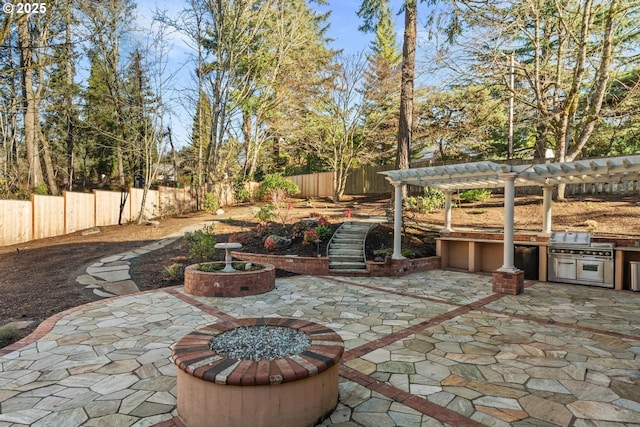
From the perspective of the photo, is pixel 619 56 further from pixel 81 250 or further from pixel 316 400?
pixel 81 250

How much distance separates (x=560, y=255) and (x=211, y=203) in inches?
442

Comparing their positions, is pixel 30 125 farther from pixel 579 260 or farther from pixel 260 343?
pixel 579 260

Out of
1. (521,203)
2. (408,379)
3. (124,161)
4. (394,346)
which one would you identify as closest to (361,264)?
(394,346)

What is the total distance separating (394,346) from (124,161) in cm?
1684

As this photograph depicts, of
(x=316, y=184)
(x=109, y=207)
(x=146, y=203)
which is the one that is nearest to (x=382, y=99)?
(x=316, y=184)

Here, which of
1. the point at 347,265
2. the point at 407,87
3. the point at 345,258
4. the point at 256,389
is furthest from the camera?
the point at 407,87

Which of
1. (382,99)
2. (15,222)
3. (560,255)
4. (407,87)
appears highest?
(382,99)

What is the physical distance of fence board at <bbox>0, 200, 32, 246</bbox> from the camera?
8828mm

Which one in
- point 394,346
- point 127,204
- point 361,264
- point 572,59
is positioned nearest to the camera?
point 394,346

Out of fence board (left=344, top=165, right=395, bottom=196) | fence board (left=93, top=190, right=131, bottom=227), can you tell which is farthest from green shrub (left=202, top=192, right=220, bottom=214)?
fence board (left=344, top=165, right=395, bottom=196)

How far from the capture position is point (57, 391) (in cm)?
275

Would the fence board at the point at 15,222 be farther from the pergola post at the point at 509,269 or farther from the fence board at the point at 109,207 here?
the pergola post at the point at 509,269

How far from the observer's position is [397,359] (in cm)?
342

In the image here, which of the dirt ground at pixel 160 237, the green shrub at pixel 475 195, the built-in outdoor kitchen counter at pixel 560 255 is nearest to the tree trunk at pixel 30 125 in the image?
the dirt ground at pixel 160 237
